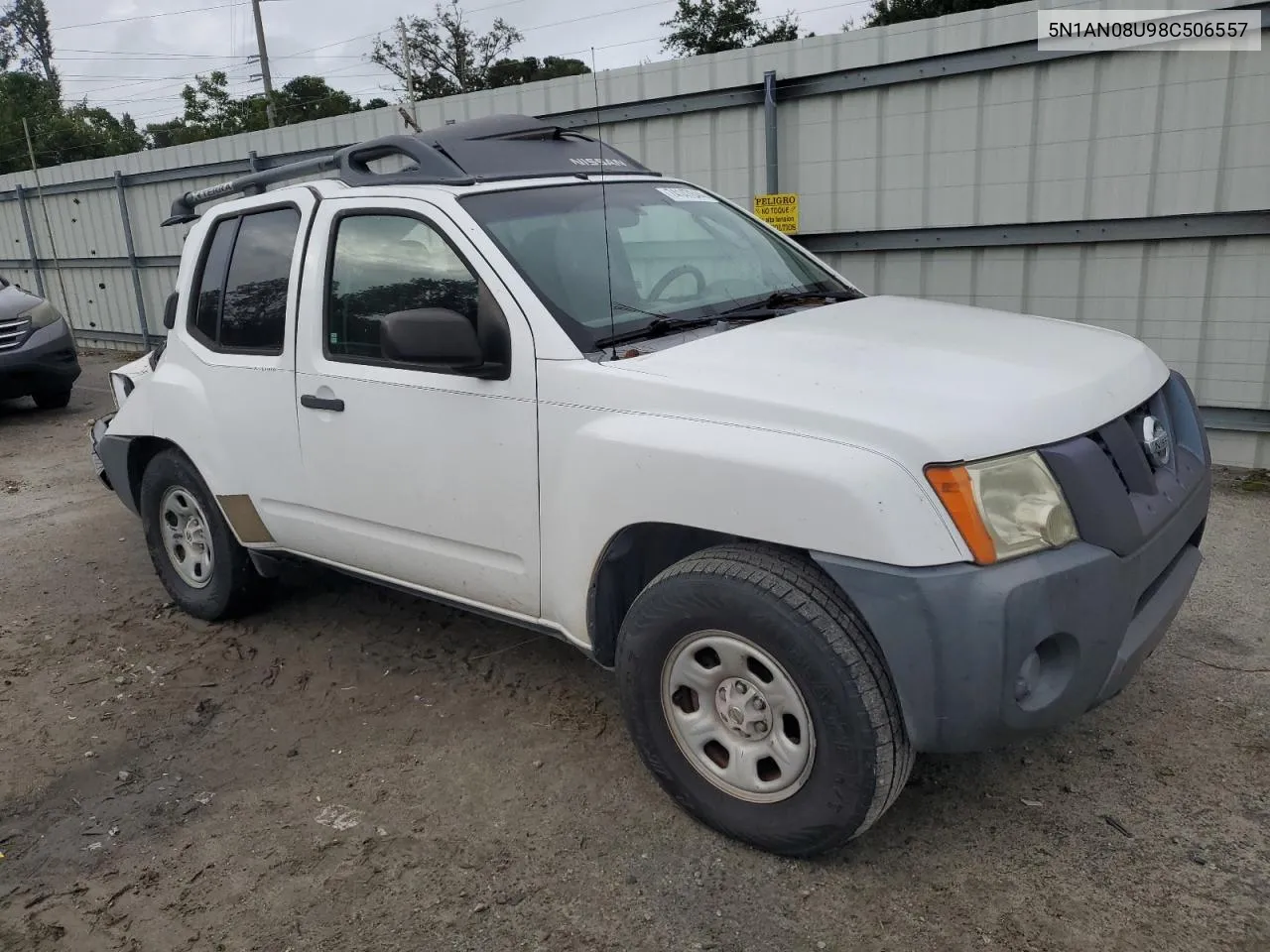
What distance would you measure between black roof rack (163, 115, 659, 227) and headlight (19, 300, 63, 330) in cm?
718

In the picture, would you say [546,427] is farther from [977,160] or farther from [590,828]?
[977,160]

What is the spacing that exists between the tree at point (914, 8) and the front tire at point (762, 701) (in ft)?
77.7

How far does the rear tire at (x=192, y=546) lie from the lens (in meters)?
4.39

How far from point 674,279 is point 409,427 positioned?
3.44 ft

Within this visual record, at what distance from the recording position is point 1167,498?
270cm

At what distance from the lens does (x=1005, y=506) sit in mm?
2355

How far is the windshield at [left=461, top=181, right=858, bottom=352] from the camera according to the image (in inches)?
126

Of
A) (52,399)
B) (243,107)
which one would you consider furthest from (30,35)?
(52,399)

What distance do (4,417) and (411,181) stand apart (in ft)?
29.6

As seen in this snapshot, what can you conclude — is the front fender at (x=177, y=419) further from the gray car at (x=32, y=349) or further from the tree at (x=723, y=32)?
the tree at (x=723, y=32)

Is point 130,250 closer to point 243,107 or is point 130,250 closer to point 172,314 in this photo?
point 172,314

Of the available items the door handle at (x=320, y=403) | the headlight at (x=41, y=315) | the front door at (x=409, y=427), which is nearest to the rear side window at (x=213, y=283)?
the front door at (x=409, y=427)

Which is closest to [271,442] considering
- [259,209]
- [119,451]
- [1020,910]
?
[259,209]

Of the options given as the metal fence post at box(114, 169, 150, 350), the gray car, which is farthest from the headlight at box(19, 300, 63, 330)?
the metal fence post at box(114, 169, 150, 350)
